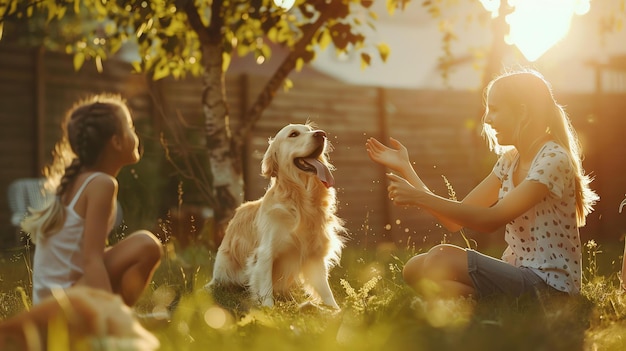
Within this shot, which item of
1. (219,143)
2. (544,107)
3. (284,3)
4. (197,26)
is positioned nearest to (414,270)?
(544,107)

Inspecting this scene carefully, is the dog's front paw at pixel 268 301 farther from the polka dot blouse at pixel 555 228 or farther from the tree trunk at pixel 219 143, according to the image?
the tree trunk at pixel 219 143

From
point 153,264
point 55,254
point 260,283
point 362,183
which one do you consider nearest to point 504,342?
point 153,264

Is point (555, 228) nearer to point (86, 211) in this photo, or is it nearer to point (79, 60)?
point (86, 211)

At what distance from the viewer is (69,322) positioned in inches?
76.4

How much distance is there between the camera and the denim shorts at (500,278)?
345 centimetres

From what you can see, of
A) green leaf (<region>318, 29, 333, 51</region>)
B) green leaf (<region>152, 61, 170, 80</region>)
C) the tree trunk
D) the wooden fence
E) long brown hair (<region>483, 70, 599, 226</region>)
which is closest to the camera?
long brown hair (<region>483, 70, 599, 226</region>)

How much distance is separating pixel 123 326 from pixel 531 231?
2216mm

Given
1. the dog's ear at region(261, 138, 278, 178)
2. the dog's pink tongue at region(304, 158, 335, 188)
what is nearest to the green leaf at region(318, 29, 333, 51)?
the dog's ear at region(261, 138, 278, 178)

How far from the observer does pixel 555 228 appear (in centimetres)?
347

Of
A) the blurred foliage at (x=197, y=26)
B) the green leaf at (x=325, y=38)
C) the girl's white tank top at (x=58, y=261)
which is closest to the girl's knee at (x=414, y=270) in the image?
the girl's white tank top at (x=58, y=261)

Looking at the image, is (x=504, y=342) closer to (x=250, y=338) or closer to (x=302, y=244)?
(x=250, y=338)

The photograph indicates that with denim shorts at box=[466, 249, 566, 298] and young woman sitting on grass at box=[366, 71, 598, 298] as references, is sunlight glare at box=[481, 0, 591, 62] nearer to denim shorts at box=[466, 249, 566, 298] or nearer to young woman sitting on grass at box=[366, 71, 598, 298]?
young woman sitting on grass at box=[366, 71, 598, 298]

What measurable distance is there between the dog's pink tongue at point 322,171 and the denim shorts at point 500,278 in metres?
1.16

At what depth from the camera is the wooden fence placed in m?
7.23
